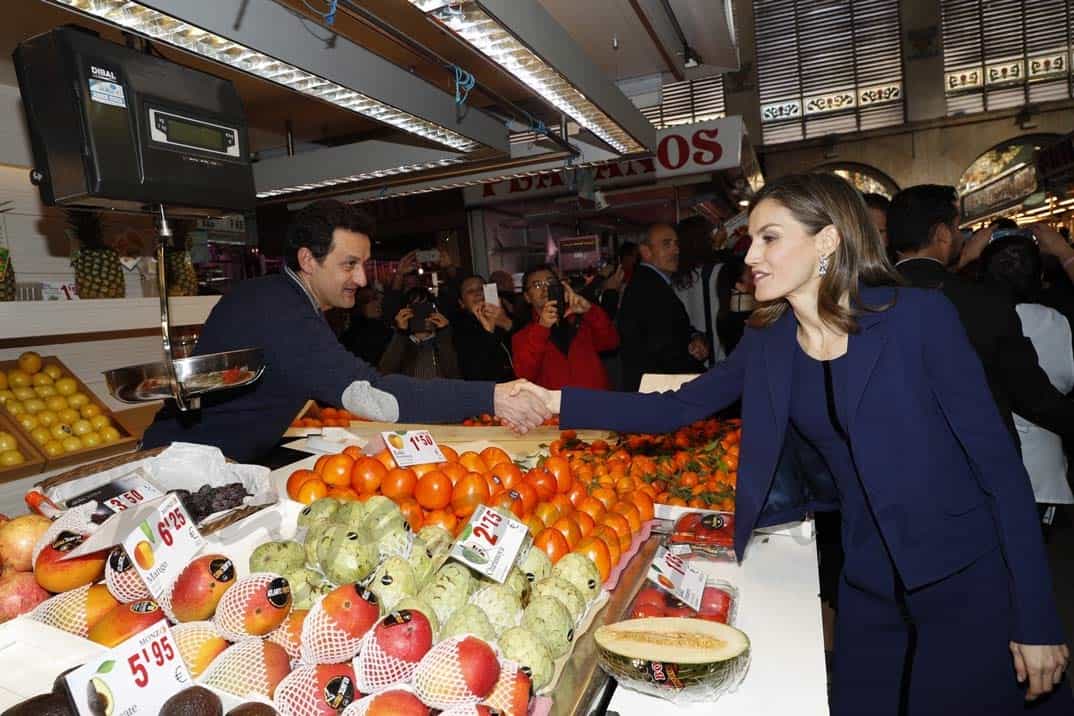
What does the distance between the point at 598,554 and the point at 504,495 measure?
1.26 feet

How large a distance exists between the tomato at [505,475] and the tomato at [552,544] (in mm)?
397

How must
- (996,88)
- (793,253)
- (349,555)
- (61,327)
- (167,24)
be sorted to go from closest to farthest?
1. (349,555)
2. (793,253)
3. (167,24)
4. (61,327)
5. (996,88)

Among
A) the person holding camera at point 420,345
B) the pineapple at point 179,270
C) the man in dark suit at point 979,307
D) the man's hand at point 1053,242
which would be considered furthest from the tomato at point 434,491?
the man's hand at point 1053,242

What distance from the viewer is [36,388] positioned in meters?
3.81

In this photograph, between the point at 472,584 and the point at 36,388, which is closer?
the point at 472,584

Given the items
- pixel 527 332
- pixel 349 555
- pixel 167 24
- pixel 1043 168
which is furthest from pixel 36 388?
pixel 1043 168

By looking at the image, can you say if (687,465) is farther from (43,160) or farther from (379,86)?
(43,160)

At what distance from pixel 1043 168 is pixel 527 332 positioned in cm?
794

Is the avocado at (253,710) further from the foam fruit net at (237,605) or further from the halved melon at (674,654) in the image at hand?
the halved melon at (674,654)

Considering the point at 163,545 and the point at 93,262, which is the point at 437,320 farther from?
the point at 163,545

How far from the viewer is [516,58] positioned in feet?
9.04

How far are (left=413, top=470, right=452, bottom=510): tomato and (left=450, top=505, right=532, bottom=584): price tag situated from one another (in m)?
0.50

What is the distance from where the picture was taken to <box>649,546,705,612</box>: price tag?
154 centimetres

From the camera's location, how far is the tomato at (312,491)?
210cm
